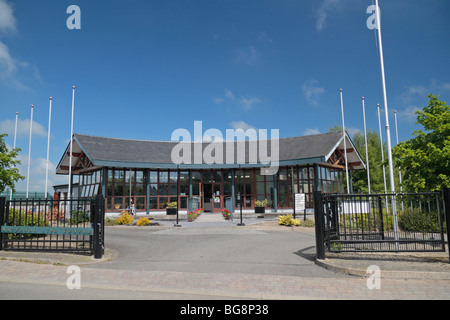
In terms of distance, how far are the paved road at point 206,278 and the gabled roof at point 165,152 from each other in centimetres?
1288

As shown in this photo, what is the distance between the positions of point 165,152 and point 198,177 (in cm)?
420

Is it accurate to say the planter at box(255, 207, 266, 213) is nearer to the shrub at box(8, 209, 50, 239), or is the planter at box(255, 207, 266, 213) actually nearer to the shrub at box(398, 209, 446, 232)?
the shrub at box(398, 209, 446, 232)

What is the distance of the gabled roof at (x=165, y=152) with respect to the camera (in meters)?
23.0

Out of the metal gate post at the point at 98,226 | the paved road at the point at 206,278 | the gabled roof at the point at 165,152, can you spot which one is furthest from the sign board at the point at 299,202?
the metal gate post at the point at 98,226

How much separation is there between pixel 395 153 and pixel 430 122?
6.64ft

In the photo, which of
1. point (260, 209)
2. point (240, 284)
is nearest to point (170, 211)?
point (260, 209)

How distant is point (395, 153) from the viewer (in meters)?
14.4

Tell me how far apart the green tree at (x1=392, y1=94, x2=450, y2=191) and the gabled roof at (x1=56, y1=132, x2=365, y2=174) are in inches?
298

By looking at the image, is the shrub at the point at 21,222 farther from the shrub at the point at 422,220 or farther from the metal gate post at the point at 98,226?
the shrub at the point at 422,220

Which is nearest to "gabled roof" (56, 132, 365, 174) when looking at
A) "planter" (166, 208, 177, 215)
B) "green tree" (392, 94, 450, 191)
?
"planter" (166, 208, 177, 215)

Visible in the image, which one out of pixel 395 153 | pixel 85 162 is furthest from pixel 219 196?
pixel 395 153

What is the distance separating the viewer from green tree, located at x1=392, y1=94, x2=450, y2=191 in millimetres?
13047

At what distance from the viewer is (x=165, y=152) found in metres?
27.8
